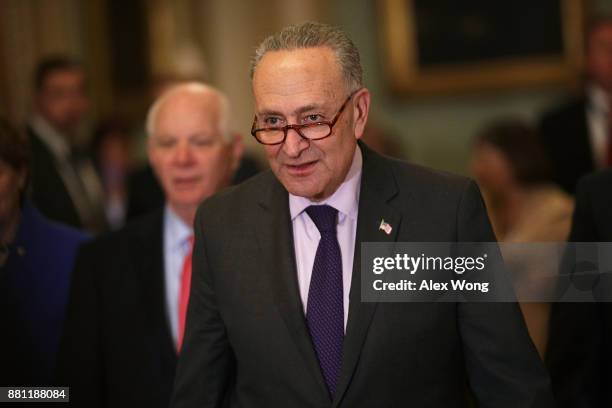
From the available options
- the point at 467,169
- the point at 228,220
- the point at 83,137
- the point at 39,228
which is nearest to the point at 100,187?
the point at 83,137

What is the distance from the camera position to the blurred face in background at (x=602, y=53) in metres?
6.15

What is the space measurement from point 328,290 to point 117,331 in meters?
1.16

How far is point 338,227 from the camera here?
291 cm

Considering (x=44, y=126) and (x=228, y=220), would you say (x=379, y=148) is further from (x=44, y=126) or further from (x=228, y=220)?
(x=228, y=220)

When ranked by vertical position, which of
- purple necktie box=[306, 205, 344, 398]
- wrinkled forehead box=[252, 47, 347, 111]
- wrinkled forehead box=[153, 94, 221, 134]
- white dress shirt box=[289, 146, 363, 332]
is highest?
wrinkled forehead box=[252, 47, 347, 111]

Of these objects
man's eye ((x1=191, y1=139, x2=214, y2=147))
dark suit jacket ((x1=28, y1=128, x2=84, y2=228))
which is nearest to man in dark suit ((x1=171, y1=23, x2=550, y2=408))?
man's eye ((x1=191, y1=139, x2=214, y2=147))

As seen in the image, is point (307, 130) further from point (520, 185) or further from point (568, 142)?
point (568, 142)

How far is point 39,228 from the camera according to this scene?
387 centimetres

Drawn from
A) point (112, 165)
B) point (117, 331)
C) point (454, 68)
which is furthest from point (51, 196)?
point (454, 68)

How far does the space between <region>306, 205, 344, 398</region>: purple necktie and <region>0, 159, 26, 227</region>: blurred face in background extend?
4.52 feet

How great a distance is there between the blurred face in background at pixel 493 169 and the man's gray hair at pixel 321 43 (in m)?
2.62

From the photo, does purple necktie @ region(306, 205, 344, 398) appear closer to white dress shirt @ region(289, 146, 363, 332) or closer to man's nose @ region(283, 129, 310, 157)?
white dress shirt @ region(289, 146, 363, 332)

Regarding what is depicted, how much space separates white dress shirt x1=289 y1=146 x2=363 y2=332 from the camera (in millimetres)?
2873

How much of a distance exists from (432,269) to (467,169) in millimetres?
6676
